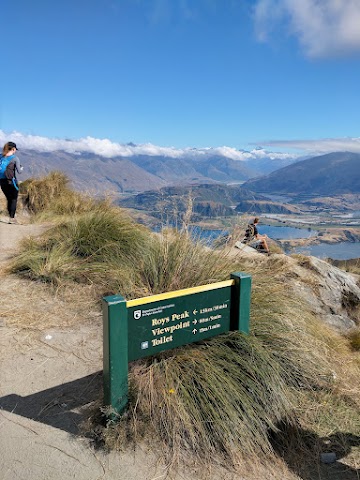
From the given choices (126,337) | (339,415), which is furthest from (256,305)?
(126,337)

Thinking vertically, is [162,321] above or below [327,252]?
above

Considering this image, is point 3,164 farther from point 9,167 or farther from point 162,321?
point 162,321

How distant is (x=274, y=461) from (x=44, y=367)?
233cm

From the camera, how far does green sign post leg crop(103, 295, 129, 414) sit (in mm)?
2711

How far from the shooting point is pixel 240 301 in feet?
11.5

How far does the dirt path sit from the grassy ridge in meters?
0.23

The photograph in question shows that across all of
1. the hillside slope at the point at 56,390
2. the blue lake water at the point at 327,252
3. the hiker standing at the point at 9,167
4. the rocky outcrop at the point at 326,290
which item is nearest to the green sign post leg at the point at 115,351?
the hillside slope at the point at 56,390

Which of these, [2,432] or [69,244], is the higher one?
[69,244]

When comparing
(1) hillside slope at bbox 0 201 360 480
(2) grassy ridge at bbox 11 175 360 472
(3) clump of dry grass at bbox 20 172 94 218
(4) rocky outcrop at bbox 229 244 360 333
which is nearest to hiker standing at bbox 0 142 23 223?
(3) clump of dry grass at bbox 20 172 94 218

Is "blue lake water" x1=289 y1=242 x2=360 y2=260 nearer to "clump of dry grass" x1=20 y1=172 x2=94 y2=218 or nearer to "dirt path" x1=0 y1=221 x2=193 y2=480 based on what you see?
"dirt path" x1=0 y1=221 x2=193 y2=480

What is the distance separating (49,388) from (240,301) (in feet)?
6.47

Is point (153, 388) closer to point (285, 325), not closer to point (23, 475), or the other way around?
point (23, 475)

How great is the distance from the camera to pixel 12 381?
138 inches

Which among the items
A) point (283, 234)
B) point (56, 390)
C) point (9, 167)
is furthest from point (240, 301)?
point (9, 167)
